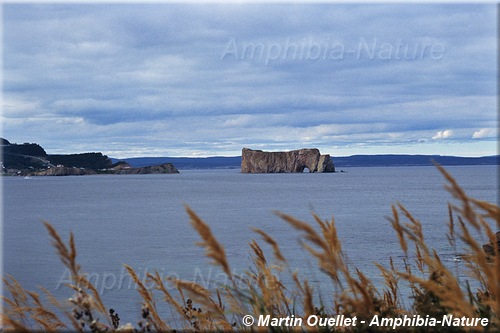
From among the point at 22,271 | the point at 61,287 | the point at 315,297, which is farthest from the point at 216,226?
the point at 315,297

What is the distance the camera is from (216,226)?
43188 millimetres

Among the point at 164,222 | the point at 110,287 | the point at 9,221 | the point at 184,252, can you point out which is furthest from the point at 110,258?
the point at 9,221

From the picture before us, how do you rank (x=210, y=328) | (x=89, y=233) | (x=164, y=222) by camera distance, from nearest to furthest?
(x=210, y=328) → (x=89, y=233) → (x=164, y=222)

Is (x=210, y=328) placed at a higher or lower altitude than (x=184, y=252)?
higher

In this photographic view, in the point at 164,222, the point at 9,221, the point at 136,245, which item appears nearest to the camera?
the point at 136,245

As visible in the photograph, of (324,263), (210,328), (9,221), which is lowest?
(9,221)

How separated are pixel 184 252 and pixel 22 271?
7987 millimetres

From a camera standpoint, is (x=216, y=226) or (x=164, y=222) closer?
(x=216, y=226)

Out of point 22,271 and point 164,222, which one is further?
point 164,222

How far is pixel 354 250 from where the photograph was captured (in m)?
29.0

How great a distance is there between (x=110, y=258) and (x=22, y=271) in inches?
184

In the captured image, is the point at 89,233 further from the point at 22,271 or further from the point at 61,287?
the point at 61,287

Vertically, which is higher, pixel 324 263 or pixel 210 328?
pixel 324 263

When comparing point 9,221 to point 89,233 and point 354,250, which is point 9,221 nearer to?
point 89,233
